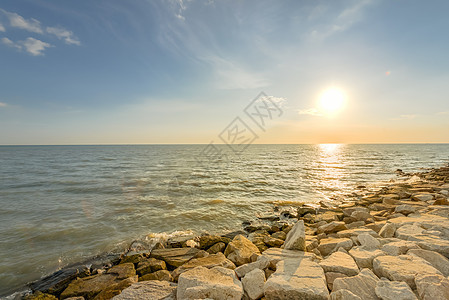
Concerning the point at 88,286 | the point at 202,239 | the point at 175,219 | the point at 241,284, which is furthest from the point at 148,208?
the point at 241,284

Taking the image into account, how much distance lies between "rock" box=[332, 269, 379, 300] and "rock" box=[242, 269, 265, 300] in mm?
1078

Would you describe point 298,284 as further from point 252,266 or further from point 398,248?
point 398,248

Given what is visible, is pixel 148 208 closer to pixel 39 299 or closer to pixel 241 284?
pixel 39 299

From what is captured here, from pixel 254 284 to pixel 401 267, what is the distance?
2.36m

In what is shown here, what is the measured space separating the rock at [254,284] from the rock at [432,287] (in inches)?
82.3

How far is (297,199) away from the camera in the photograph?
12789mm

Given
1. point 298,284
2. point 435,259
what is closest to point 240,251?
point 298,284

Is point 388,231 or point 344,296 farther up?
point 344,296

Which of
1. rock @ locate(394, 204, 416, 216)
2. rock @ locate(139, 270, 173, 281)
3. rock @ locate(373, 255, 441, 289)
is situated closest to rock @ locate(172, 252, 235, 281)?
rock @ locate(139, 270, 173, 281)

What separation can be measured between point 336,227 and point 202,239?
4.20 m

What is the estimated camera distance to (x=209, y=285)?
308 cm

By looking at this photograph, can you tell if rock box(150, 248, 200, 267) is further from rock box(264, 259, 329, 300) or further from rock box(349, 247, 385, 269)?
rock box(349, 247, 385, 269)

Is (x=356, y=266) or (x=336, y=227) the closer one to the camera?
(x=356, y=266)

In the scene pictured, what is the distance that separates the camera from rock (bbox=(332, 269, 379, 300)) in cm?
283
